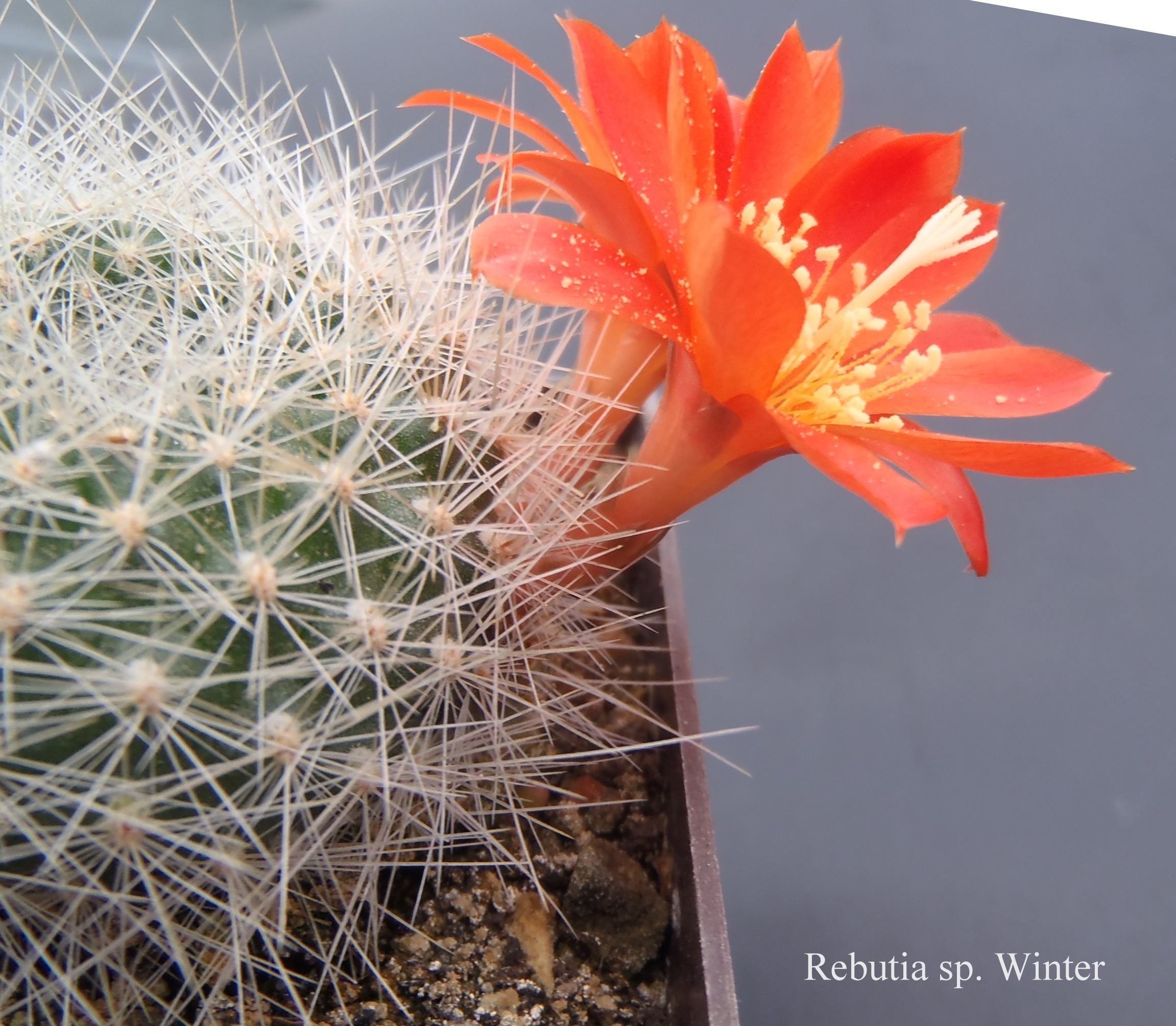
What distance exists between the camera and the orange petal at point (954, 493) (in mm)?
429

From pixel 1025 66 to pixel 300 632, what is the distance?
127cm

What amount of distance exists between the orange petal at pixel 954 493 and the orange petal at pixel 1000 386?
1.2 inches

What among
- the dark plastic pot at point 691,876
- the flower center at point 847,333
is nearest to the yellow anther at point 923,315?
the flower center at point 847,333

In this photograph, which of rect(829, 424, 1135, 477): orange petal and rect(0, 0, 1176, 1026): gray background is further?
rect(0, 0, 1176, 1026): gray background

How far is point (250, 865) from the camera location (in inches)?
15.2

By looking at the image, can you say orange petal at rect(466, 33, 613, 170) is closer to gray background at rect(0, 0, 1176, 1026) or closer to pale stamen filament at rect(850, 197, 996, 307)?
pale stamen filament at rect(850, 197, 996, 307)

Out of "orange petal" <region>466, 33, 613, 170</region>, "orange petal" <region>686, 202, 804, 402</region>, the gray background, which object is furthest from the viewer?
the gray background

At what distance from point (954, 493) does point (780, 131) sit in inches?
8.0

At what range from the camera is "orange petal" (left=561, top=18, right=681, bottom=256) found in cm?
43

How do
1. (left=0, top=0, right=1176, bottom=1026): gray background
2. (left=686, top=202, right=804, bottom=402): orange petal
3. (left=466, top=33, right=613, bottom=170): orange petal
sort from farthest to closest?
(left=0, top=0, right=1176, bottom=1026): gray background < (left=466, top=33, right=613, bottom=170): orange petal < (left=686, top=202, right=804, bottom=402): orange petal

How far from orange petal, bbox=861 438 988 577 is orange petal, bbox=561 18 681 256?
15cm

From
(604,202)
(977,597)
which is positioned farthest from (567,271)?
(977,597)

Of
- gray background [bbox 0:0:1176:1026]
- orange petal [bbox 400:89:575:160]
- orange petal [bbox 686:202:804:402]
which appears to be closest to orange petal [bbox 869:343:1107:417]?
orange petal [bbox 686:202:804:402]

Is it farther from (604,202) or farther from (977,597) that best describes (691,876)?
(977,597)
